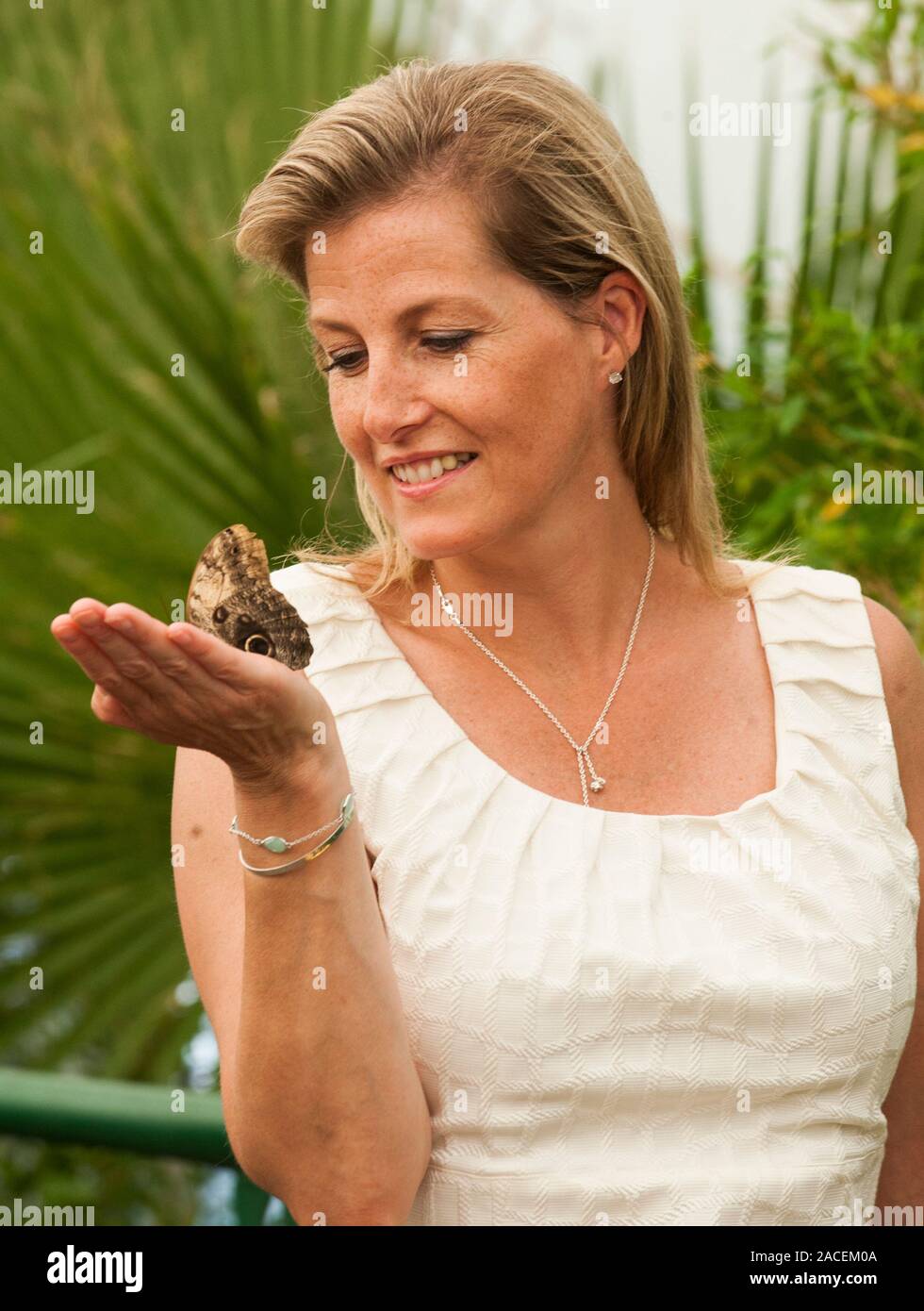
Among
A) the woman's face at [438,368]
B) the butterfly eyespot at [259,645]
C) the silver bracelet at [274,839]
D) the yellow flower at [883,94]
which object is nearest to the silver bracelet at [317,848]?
the silver bracelet at [274,839]

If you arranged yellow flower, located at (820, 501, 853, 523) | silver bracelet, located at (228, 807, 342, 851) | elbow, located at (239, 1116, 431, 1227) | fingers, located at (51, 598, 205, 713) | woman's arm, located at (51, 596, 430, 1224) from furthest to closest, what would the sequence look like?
yellow flower, located at (820, 501, 853, 523), elbow, located at (239, 1116, 431, 1227), silver bracelet, located at (228, 807, 342, 851), woman's arm, located at (51, 596, 430, 1224), fingers, located at (51, 598, 205, 713)

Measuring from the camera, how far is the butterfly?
1508 millimetres

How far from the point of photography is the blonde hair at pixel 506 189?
1875 mm

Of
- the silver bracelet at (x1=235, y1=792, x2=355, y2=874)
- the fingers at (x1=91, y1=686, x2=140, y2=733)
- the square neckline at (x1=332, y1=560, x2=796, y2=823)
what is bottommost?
the square neckline at (x1=332, y1=560, x2=796, y2=823)

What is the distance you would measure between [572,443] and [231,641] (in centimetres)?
61

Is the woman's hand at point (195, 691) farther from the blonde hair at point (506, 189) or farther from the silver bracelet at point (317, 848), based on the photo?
the blonde hair at point (506, 189)

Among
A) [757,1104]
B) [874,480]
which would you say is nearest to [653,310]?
[874,480]

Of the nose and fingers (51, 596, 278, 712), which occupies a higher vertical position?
the nose

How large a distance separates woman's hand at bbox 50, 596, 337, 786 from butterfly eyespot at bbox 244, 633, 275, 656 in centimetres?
8

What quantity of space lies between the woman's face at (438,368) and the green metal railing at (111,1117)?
67cm

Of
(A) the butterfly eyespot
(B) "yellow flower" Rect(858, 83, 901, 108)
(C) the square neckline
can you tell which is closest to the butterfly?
(A) the butterfly eyespot

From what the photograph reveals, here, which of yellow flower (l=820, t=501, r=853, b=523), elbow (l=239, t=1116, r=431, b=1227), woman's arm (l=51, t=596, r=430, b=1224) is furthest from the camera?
yellow flower (l=820, t=501, r=853, b=523)

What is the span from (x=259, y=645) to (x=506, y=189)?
0.66 meters

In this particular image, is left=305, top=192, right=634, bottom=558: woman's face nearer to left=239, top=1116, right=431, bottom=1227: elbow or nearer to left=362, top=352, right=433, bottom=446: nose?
left=362, top=352, right=433, bottom=446: nose
